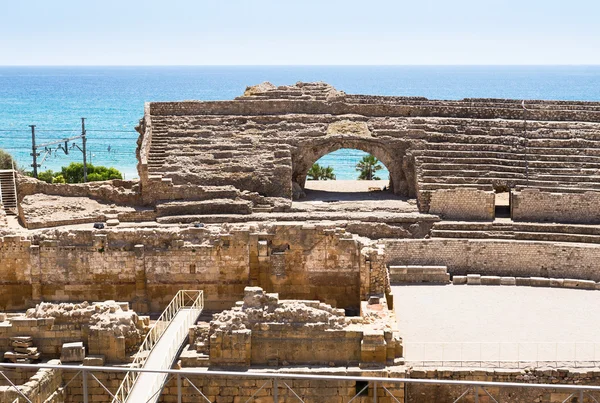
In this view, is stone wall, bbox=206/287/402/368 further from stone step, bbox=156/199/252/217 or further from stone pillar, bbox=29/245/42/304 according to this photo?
stone step, bbox=156/199/252/217

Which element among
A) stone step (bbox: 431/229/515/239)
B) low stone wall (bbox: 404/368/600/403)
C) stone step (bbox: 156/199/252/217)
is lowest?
low stone wall (bbox: 404/368/600/403)

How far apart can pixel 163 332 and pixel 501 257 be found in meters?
13.9

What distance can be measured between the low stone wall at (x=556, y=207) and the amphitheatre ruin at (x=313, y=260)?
53 mm

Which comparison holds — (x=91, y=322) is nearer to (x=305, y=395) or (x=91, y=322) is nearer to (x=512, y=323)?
(x=305, y=395)

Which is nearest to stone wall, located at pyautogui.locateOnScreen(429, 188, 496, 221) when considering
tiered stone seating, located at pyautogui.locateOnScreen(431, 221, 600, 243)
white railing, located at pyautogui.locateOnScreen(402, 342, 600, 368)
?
tiered stone seating, located at pyautogui.locateOnScreen(431, 221, 600, 243)

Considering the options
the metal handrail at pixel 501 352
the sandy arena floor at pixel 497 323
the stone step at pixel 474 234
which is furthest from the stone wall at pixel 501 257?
the metal handrail at pixel 501 352

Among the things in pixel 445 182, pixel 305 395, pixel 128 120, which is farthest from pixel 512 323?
pixel 128 120

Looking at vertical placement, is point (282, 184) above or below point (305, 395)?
above

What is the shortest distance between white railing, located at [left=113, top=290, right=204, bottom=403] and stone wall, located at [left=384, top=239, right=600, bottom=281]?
8360 millimetres

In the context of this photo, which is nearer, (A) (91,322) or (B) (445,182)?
(A) (91,322)

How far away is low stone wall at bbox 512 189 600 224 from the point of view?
33031 mm

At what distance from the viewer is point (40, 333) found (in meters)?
20.3

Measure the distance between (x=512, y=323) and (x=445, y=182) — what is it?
10.7 meters

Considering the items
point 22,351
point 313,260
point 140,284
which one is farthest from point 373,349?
point 140,284
